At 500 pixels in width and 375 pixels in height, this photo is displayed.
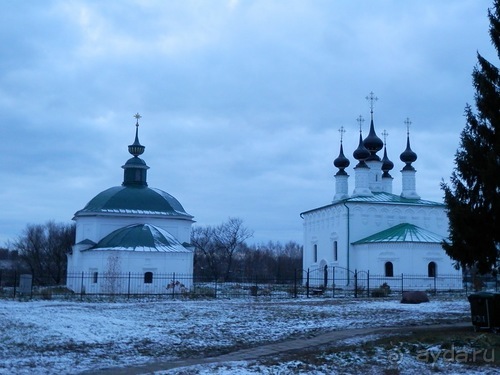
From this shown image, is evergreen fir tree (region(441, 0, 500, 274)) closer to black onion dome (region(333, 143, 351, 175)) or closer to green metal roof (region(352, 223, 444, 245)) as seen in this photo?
green metal roof (region(352, 223, 444, 245))

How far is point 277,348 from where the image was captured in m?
11.8

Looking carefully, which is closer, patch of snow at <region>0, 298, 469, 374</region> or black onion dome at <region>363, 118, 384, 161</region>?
patch of snow at <region>0, 298, 469, 374</region>

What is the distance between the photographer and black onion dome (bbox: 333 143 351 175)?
4901cm

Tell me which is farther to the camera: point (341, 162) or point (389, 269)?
point (341, 162)

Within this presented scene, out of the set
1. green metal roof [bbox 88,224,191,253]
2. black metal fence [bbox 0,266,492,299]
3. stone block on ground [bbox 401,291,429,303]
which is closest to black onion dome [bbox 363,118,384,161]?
black metal fence [bbox 0,266,492,299]

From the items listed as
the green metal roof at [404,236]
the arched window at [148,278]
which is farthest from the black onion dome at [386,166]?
the arched window at [148,278]

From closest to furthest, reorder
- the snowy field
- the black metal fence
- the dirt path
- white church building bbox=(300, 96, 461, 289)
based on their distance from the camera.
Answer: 1. the dirt path
2. the snowy field
3. the black metal fence
4. white church building bbox=(300, 96, 461, 289)

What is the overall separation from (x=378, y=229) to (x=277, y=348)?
33.1 metres

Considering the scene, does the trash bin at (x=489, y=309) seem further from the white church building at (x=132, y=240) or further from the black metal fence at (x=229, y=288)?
the white church building at (x=132, y=240)

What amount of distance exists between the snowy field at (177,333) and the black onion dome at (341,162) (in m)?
28.2

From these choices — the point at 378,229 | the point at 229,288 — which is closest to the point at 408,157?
the point at 378,229

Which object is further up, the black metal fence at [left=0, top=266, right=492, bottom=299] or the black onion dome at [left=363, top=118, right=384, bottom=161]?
the black onion dome at [left=363, top=118, right=384, bottom=161]

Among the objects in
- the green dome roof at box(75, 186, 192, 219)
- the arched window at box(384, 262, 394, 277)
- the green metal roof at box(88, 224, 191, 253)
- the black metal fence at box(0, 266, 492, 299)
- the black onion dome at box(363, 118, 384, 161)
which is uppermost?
the black onion dome at box(363, 118, 384, 161)

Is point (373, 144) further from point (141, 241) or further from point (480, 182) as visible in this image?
point (480, 182)
